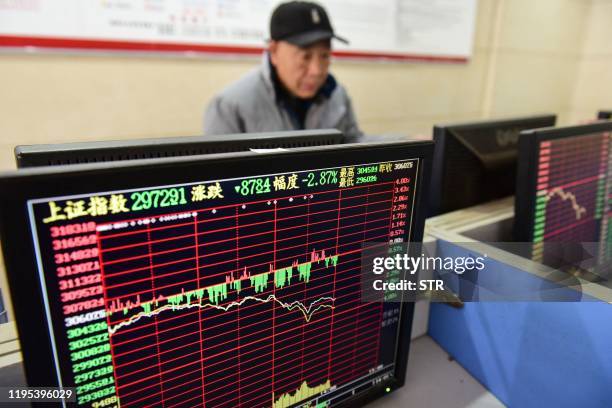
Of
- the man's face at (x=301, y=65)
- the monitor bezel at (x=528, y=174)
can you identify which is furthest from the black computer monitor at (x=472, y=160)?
the man's face at (x=301, y=65)

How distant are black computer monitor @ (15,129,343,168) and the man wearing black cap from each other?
2.98 ft

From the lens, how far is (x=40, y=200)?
16.0 inches

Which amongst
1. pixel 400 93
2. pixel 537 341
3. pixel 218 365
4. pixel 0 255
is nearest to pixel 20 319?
pixel 0 255

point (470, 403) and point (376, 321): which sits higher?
point (376, 321)

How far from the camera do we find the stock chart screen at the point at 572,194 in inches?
36.9

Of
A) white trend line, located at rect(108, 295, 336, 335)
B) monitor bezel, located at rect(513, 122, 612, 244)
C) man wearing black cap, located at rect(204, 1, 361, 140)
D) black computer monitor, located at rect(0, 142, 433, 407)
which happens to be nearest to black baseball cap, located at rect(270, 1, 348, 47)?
man wearing black cap, located at rect(204, 1, 361, 140)

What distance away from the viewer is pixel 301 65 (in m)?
1.63

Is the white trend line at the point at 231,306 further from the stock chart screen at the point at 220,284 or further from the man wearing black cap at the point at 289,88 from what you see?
the man wearing black cap at the point at 289,88

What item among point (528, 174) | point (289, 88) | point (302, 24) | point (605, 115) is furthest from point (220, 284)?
point (605, 115)

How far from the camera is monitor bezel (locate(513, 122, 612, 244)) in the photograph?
0.90 m

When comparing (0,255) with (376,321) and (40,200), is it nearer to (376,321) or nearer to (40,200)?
(40,200)

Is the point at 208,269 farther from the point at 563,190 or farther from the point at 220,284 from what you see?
the point at 563,190

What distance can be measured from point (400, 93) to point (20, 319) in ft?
8.71

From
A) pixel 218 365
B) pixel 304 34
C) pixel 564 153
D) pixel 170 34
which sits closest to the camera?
pixel 218 365
